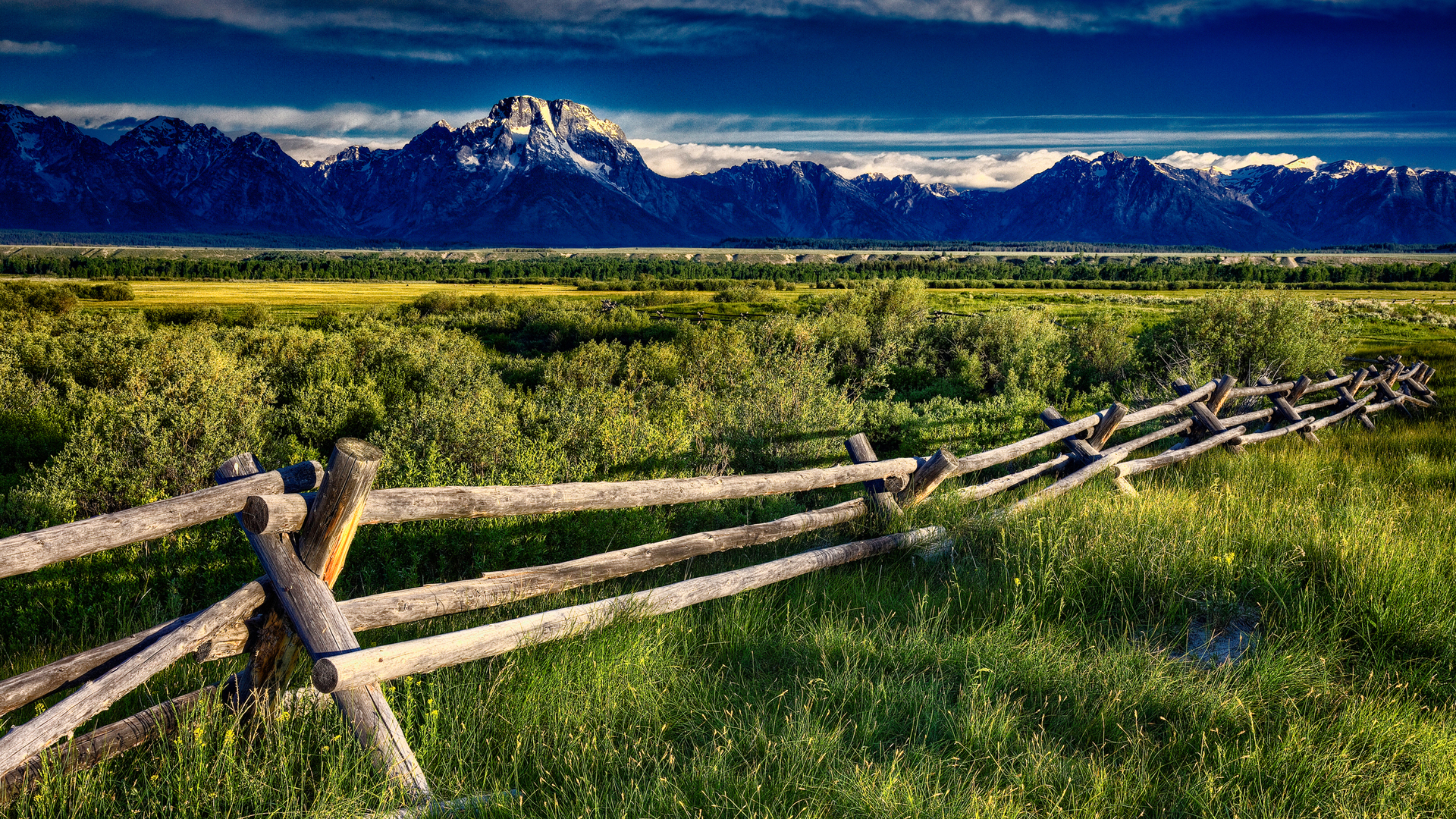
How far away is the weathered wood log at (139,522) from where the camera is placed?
8.25 feet

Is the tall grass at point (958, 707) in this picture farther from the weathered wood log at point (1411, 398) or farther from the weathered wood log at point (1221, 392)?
the weathered wood log at point (1411, 398)

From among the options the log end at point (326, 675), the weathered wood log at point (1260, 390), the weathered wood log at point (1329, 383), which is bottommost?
the weathered wood log at point (1329, 383)

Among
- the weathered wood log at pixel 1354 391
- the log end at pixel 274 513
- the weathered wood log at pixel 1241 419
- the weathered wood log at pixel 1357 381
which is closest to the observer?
the log end at pixel 274 513

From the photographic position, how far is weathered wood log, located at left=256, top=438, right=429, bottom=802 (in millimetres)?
2717

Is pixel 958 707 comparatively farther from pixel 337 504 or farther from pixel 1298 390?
pixel 1298 390

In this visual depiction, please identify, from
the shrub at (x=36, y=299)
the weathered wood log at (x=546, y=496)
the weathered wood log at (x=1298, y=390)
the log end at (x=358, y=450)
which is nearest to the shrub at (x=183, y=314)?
the shrub at (x=36, y=299)

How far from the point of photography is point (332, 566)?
3090mm

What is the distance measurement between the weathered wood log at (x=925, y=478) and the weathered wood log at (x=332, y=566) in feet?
13.3

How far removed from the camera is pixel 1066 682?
323cm

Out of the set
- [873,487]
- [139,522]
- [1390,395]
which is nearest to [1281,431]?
[1390,395]

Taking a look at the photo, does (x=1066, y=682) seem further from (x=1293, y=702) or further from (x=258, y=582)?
(x=258, y=582)

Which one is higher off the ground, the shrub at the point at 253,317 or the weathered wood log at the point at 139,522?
the weathered wood log at the point at 139,522

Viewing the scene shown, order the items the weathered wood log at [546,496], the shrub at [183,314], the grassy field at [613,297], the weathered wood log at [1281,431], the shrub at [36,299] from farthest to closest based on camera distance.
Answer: the grassy field at [613,297], the shrub at [183,314], the shrub at [36,299], the weathered wood log at [1281,431], the weathered wood log at [546,496]

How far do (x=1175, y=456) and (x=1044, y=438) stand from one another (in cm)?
243
